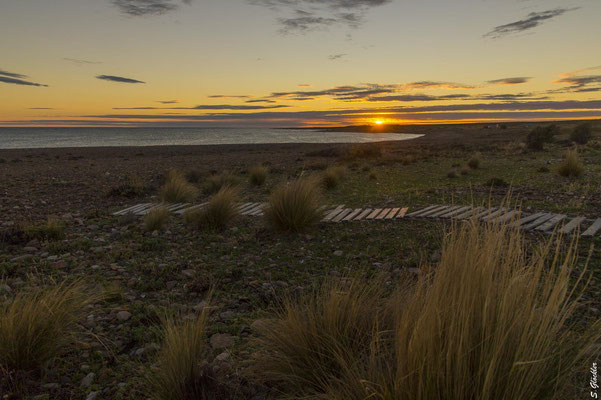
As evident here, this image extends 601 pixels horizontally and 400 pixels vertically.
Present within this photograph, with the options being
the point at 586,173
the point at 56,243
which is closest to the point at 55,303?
the point at 56,243

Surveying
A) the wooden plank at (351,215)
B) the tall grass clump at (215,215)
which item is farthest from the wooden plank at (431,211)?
the tall grass clump at (215,215)

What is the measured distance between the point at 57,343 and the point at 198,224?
4264 millimetres

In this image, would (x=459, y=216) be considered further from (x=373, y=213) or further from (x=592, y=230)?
(x=592, y=230)

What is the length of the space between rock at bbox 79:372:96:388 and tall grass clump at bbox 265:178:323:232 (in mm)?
4051

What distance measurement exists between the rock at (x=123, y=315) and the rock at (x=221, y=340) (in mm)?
1025

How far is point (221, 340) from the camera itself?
10.6 feet

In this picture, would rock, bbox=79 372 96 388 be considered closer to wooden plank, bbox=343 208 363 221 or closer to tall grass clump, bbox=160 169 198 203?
wooden plank, bbox=343 208 363 221

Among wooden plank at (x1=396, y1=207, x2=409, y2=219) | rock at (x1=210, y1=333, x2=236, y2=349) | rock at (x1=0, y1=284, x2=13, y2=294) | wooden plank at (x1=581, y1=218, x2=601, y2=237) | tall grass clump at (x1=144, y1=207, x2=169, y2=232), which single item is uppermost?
tall grass clump at (x1=144, y1=207, x2=169, y2=232)

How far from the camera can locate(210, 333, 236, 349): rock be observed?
316cm

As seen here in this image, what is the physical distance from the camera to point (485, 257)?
1.81 m

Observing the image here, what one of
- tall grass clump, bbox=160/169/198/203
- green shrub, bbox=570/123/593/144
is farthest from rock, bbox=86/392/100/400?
green shrub, bbox=570/123/593/144

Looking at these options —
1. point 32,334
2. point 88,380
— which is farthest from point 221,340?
point 32,334

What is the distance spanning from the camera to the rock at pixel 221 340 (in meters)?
3.16

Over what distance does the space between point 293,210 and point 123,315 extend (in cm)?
→ 341
